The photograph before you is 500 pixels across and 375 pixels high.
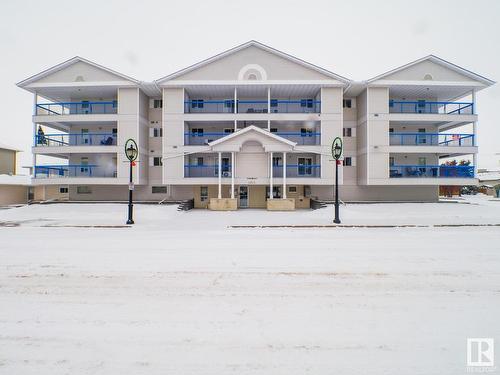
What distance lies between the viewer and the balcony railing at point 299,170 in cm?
2625

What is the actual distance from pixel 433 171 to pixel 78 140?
37.0 metres

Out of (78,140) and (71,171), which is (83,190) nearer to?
(71,171)

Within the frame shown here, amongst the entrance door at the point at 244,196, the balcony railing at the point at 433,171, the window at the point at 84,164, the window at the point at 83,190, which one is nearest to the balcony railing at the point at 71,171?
the window at the point at 84,164

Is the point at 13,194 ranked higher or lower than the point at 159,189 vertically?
lower

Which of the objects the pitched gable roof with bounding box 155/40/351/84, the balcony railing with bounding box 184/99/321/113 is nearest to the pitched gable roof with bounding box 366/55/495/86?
the pitched gable roof with bounding box 155/40/351/84

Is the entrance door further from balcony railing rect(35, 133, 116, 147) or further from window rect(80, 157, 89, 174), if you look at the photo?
window rect(80, 157, 89, 174)

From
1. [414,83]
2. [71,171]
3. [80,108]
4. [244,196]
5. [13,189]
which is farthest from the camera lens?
[13,189]

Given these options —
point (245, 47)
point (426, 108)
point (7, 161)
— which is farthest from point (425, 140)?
point (7, 161)

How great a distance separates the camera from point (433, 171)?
2750 centimetres

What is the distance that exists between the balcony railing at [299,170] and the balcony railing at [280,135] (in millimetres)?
2537

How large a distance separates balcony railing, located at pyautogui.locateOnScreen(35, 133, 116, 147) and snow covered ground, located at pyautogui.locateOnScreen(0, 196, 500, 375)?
20273 mm

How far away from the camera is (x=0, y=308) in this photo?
510cm

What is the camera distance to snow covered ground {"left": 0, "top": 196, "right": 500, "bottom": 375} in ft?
11.8

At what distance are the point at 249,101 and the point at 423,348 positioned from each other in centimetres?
2703
